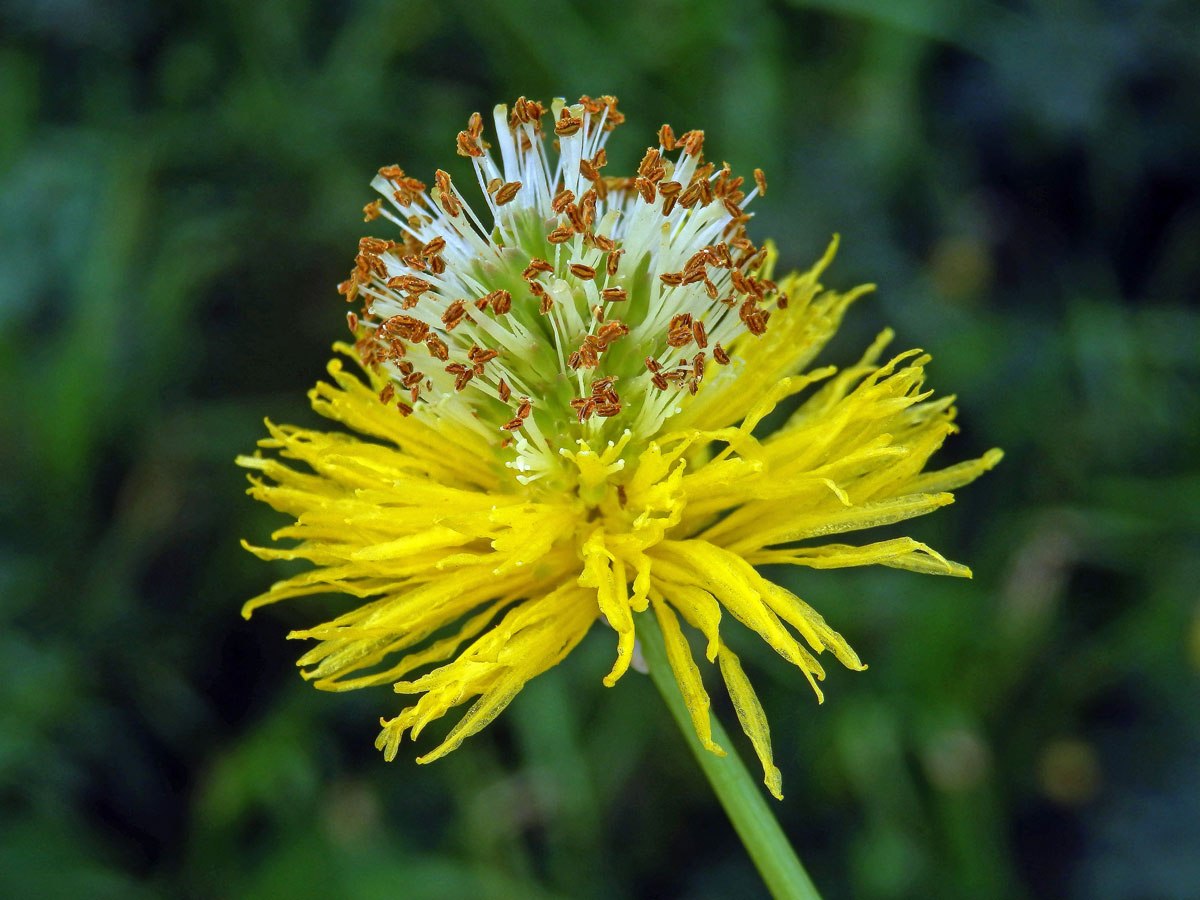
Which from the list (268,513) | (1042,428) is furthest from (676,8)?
(268,513)

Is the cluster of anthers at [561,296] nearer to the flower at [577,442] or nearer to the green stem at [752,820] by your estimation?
the flower at [577,442]

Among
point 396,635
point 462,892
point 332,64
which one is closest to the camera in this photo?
point 396,635

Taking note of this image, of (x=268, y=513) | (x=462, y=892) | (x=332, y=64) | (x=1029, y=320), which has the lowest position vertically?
(x=462, y=892)

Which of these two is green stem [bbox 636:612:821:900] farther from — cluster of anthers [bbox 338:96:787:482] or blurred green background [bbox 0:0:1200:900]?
blurred green background [bbox 0:0:1200:900]

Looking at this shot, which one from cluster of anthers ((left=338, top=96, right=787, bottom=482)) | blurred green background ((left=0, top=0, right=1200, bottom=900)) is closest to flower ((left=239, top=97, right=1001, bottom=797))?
cluster of anthers ((left=338, top=96, right=787, bottom=482))

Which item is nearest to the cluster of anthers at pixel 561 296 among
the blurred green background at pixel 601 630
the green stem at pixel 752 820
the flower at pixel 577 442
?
the flower at pixel 577 442

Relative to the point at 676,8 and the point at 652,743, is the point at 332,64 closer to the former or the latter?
the point at 676,8

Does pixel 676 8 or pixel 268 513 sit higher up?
pixel 676 8
